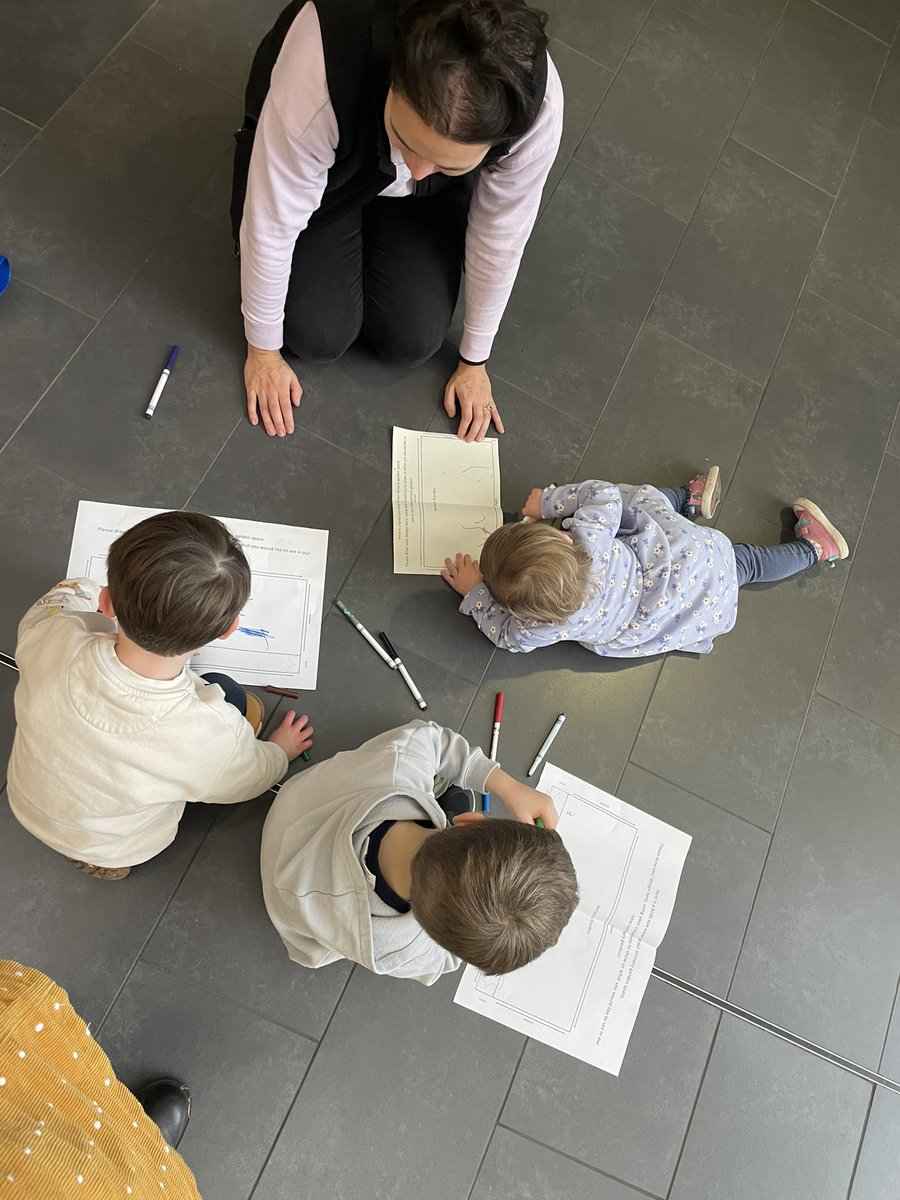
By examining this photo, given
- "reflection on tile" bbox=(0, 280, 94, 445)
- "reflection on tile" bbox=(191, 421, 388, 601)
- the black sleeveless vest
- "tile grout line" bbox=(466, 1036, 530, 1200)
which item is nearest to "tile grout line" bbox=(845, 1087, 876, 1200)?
"tile grout line" bbox=(466, 1036, 530, 1200)

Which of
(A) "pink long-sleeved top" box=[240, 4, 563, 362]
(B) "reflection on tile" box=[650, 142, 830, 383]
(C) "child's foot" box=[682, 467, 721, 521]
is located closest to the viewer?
(A) "pink long-sleeved top" box=[240, 4, 563, 362]

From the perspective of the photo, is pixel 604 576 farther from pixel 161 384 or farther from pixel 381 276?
pixel 161 384

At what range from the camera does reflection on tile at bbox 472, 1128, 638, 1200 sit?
148 centimetres

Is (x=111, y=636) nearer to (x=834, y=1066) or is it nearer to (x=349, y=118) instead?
(x=349, y=118)

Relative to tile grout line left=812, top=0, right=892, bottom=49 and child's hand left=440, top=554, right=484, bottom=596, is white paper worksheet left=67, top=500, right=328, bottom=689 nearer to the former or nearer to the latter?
child's hand left=440, top=554, right=484, bottom=596

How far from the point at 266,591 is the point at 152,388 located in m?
0.48

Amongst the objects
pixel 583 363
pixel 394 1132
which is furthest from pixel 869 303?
pixel 394 1132

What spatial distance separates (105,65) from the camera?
1.91m

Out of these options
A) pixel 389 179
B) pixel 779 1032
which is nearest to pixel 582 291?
pixel 389 179

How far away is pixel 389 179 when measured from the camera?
4.58 feet

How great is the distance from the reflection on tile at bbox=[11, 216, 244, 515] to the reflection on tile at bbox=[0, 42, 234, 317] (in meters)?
0.07

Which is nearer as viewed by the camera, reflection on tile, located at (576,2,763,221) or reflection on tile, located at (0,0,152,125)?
reflection on tile, located at (0,0,152,125)

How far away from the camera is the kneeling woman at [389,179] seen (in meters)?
1.06

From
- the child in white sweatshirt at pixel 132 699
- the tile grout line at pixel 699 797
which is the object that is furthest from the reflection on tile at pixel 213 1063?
the tile grout line at pixel 699 797
